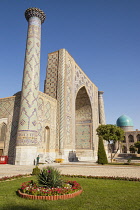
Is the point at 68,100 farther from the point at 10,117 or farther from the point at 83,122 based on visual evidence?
the point at 83,122

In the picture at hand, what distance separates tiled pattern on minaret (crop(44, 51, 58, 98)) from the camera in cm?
2014

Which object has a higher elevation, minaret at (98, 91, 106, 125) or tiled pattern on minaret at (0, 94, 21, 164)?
minaret at (98, 91, 106, 125)

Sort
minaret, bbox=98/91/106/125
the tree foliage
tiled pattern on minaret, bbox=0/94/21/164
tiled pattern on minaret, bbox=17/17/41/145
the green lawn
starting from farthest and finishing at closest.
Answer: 1. minaret, bbox=98/91/106/125
2. the tree foliage
3. tiled pattern on minaret, bbox=0/94/21/164
4. tiled pattern on minaret, bbox=17/17/41/145
5. the green lawn

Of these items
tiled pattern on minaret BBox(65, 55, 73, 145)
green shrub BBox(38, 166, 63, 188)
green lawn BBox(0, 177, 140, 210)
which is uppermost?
tiled pattern on minaret BBox(65, 55, 73, 145)

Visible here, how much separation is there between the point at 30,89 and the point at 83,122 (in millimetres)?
13683

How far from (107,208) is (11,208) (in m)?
1.87

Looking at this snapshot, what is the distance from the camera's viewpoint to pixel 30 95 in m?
14.6

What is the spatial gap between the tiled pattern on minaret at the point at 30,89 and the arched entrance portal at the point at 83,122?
11773 millimetres

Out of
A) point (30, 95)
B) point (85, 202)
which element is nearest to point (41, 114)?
point (30, 95)

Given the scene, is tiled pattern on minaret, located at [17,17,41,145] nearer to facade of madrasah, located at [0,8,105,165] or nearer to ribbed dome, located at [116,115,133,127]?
facade of madrasah, located at [0,8,105,165]

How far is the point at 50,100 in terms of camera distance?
18328 mm

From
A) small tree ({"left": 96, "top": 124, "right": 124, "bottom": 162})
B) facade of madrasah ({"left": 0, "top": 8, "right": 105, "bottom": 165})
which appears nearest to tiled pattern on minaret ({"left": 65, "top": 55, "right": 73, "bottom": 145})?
facade of madrasah ({"left": 0, "top": 8, "right": 105, "bottom": 165})

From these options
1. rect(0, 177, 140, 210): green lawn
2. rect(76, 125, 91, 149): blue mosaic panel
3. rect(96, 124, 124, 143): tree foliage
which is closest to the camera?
rect(0, 177, 140, 210): green lawn

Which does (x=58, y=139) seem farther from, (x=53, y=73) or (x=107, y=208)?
(x=107, y=208)
